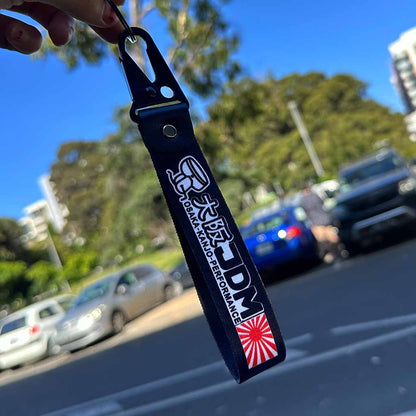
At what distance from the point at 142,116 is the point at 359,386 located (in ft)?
12.3

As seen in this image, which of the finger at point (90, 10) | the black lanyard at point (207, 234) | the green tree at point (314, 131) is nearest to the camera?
the black lanyard at point (207, 234)

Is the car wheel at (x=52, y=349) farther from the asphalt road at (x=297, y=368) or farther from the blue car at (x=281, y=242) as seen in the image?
the blue car at (x=281, y=242)

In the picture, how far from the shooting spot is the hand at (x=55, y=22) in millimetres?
1190

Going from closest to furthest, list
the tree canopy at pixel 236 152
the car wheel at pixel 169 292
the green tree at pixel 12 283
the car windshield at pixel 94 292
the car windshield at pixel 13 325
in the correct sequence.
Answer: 1. the car windshield at pixel 94 292
2. the car windshield at pixel 13 325
3. the car wheel at pixel 169 292
4. the tree canopy at pixel 236 152
5. the green tree at pixel 12 283

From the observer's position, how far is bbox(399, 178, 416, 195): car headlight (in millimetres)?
9734

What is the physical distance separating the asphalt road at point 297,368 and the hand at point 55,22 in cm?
326

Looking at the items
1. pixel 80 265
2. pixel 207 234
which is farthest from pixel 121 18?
pixel 80 265

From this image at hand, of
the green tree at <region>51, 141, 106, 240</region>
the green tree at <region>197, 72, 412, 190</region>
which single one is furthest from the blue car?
the green tree at <region>51, 141, 106, 240</region>

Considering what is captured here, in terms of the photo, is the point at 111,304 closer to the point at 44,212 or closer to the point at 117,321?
the point at 117,321

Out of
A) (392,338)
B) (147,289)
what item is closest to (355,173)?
(147,289)

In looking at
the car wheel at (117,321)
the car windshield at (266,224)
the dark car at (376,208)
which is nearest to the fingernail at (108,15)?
the dark car at (376,208)

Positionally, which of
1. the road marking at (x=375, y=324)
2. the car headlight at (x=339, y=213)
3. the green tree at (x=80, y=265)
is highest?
the green tree at (x=80, y=265)

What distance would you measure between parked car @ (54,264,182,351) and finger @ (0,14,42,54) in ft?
36.3

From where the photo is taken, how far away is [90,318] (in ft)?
39.9
